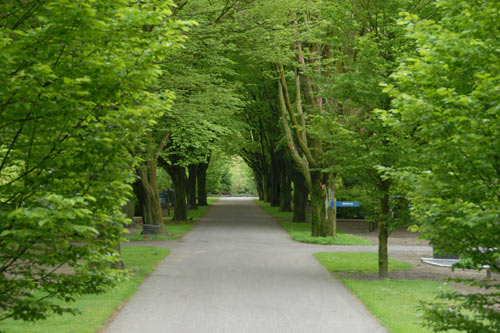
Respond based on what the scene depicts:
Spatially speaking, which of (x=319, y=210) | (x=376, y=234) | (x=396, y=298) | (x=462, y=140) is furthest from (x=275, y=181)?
(x=462, y=140)

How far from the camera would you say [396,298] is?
10.5 m

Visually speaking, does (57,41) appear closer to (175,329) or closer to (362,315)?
(175,329)

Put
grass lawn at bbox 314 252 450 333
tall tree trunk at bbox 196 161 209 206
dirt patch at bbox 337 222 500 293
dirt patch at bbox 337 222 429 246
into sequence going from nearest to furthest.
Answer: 1. grass lawn at bbox 314 252 450 333
2. dirt patch at bbox 337 222 500 293
3. dirt patch at bbox 337 222 429 246
4. tall tree trunk at bbox 196 161 209 206

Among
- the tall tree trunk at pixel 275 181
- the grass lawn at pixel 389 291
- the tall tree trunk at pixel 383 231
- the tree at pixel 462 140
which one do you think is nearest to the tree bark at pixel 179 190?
the tall tree trunk at pixel 275 181

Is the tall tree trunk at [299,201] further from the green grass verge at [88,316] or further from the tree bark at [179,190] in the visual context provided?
the green grass verge at [88,316]

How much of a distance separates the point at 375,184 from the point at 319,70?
9729mm

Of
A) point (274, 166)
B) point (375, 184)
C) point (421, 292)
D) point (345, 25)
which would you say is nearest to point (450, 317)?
point (421, 292)

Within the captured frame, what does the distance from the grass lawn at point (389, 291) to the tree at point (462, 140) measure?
749 mm

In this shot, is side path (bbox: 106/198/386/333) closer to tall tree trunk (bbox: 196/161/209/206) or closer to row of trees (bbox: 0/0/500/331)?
row of trees (bbox: 0/0/500/331)

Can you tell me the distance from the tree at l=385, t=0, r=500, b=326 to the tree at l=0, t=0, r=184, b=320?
3.01 meters

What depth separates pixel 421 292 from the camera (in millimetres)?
11195

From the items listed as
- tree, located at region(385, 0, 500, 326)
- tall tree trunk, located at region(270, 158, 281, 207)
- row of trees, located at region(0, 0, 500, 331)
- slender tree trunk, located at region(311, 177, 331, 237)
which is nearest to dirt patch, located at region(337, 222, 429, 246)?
slender tree trunk, located at region(311, 177, 331, 237)

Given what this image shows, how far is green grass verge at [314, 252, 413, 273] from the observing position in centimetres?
1459

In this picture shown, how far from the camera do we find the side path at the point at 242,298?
838cm
